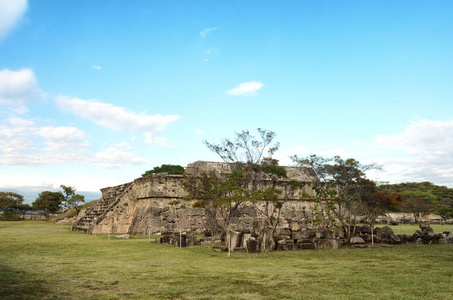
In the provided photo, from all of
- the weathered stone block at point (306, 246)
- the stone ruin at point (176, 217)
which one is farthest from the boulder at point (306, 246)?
the stone ruin at point (176, 217)

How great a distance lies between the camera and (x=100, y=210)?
22016 mm

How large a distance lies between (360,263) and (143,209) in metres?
13.9

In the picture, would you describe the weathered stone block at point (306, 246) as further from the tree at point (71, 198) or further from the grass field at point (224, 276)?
the tree at point (71, 198)

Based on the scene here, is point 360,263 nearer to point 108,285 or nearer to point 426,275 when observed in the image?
point 426,275

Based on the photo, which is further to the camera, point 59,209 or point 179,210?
point 59,209

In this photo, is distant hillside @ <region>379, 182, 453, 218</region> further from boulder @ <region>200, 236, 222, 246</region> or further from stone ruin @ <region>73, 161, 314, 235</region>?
boulder @ <region>200, 236, 222, 246</region>

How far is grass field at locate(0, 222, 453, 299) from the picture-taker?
515 cm

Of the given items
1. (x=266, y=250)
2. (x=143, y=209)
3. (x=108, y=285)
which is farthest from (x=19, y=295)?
(x=143, y=209)

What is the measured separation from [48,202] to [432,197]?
165 feet

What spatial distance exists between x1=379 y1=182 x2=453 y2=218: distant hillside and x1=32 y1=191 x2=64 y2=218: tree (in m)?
35.8

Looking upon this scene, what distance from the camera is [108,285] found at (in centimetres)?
565

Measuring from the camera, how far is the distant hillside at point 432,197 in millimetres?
42250

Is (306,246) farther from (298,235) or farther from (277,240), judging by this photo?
(277,240)

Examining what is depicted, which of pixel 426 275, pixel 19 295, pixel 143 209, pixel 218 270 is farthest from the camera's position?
pixel 143 209
